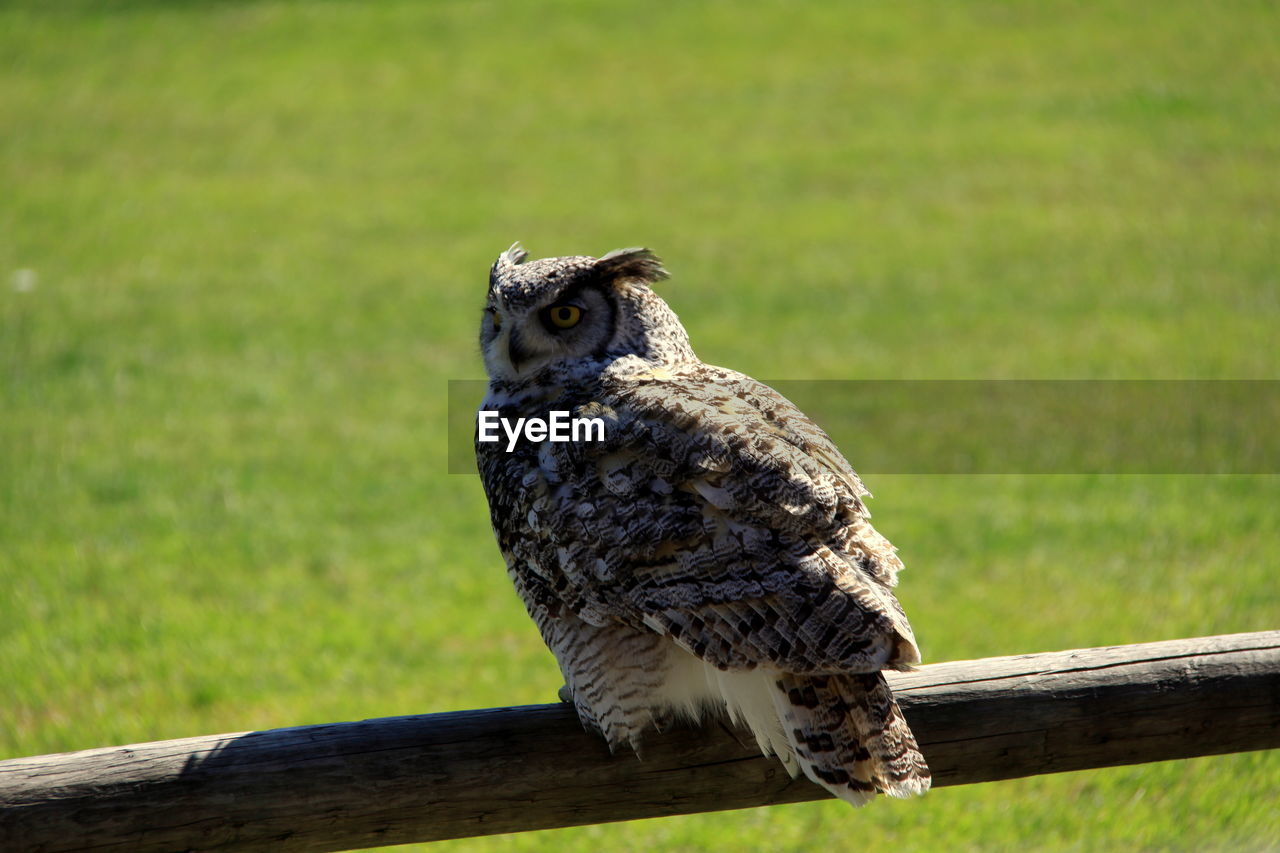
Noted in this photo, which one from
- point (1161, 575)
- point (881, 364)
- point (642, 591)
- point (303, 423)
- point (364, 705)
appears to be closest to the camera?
point (642, 591)

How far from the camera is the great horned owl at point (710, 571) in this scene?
228 centimetres

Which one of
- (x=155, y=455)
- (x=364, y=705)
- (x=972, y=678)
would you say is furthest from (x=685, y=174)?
(x=972, y=678)

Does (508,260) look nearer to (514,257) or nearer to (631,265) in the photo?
(514,257)

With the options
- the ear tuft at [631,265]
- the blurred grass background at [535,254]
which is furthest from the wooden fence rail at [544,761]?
the blurred grass background at [535,254]

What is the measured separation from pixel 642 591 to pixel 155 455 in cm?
618

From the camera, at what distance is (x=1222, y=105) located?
15312mm

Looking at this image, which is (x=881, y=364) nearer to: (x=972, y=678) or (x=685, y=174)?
(x=685, y=174)

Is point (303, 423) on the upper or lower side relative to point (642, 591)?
lower

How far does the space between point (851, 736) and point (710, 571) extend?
14.9 inches

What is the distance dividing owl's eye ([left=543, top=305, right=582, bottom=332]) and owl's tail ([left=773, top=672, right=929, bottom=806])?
1068 millimetres

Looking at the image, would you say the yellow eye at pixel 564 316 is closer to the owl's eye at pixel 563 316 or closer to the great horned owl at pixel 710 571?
the owl's eye at pixel 563 316

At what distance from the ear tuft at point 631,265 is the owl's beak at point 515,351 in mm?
248

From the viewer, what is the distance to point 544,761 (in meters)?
2.47

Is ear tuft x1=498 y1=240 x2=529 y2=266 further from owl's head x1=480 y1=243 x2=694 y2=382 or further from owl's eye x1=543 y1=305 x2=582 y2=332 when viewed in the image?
owl's eye x1=543 y1=305 x2=582 y2=332
